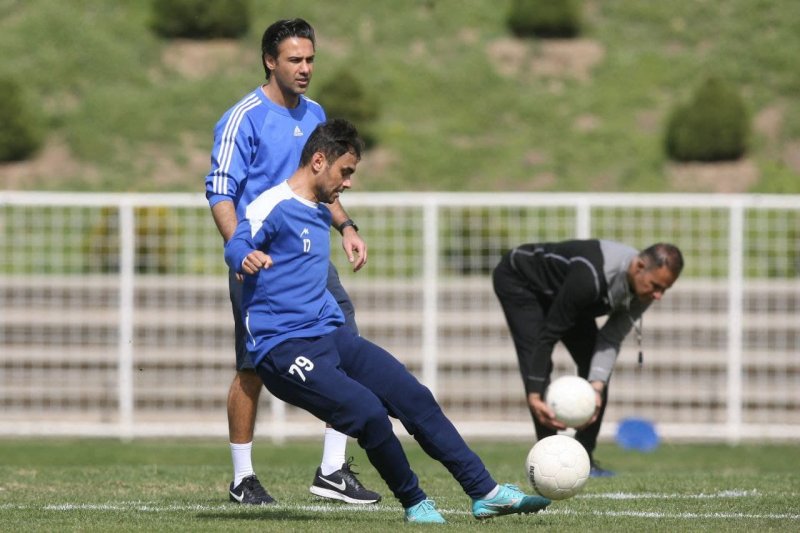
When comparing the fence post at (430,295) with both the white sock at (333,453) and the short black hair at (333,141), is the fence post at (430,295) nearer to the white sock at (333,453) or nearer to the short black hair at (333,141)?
the white sock at (333,453)

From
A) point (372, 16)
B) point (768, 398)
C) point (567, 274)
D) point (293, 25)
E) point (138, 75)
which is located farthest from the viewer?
point (372, 16)

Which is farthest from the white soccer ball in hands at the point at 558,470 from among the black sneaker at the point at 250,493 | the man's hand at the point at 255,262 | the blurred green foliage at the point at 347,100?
the blurred green foliage at the point at 347,100

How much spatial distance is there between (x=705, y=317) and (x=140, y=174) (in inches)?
497

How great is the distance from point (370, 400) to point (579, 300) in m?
2.69

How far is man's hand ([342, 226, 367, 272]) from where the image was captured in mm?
→ 6622

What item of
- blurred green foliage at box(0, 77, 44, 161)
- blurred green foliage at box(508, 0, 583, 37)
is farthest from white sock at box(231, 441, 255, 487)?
blurred green foliage at box(508, 0, 583, 37)

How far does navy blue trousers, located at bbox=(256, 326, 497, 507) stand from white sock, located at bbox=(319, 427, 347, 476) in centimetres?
122

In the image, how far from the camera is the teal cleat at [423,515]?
6.16 meters

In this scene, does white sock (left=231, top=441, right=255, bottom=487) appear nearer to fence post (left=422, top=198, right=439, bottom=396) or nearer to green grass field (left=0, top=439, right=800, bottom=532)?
green grass field (left=0, top=439, right=800, bottom=532)

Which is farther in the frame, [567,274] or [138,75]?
[138,75]

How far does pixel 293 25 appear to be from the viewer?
7.08 metres

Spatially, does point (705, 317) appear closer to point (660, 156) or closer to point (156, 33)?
point (660, 156)

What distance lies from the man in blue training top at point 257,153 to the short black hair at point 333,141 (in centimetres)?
82

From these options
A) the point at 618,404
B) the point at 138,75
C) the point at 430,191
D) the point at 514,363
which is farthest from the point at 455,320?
the point at 138,75
